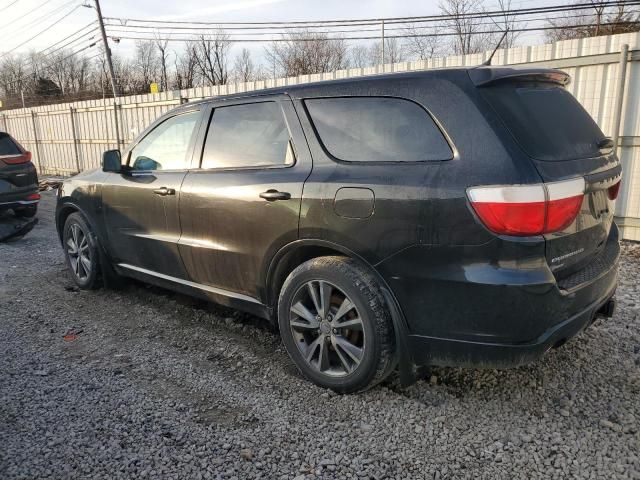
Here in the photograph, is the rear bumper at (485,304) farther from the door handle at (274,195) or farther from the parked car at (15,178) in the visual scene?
the parked car at (15,178)

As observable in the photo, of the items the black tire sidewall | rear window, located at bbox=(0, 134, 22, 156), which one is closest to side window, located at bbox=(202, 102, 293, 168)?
the black tire sidewall

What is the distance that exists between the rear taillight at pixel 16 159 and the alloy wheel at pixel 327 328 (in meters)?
6.88

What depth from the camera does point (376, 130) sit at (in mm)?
2791

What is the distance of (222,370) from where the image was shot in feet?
11.1

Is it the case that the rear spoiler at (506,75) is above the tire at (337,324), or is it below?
above

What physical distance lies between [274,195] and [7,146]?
22.8 ft

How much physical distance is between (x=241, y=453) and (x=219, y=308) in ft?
7.07

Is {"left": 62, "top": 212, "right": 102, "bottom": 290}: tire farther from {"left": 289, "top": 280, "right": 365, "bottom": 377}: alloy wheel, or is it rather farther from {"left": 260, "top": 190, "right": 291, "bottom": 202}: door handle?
{"left": 289, "top": 280, "right": 365, "bottom": 377}: alloy wheel

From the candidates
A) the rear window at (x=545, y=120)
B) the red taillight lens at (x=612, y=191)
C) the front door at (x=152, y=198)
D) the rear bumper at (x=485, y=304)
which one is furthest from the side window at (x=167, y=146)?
the red taillight lens at (x=612, y=191)

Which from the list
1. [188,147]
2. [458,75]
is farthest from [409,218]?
[188,147]

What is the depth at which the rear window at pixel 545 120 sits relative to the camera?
2441 mm

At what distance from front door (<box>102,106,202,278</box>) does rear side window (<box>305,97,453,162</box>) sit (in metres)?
1.33

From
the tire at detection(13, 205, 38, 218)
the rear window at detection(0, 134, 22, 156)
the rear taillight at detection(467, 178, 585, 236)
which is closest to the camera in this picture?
the rear taillight at detection(467, 178, 585, 236)

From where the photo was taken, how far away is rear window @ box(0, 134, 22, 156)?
797cm
